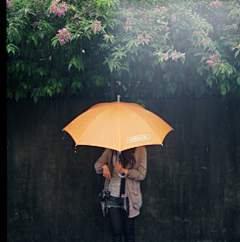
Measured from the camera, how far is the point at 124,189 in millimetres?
3490

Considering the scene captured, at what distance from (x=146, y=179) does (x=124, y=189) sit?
1.28 metres

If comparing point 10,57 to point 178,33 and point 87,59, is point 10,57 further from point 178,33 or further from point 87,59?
point 178,33

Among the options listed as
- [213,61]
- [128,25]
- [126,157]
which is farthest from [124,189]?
[128,25]

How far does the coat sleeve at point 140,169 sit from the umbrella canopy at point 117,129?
455 mm

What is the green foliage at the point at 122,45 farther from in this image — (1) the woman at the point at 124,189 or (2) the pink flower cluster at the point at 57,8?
(1) the woman at the point at 124,189

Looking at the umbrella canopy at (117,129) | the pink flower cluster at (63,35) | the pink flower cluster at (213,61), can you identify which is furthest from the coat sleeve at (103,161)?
the pink flower cluster at (213,61)

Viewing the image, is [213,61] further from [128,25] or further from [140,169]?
[140,169]

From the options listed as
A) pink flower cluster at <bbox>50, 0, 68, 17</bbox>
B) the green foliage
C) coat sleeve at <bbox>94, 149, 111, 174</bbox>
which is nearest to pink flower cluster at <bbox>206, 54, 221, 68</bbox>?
the green foliage

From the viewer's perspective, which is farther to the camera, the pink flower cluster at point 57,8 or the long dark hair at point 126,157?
the pink flower cluster at point 57,8

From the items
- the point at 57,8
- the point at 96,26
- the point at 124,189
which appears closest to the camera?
the point at 124,189

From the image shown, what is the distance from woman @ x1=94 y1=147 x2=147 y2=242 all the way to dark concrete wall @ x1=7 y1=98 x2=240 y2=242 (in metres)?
1.19

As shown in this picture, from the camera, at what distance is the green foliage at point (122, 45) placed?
3910 mm

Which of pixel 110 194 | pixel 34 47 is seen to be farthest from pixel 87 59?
pixel 110 194

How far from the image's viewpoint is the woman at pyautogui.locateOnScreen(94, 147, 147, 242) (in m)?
3.46
